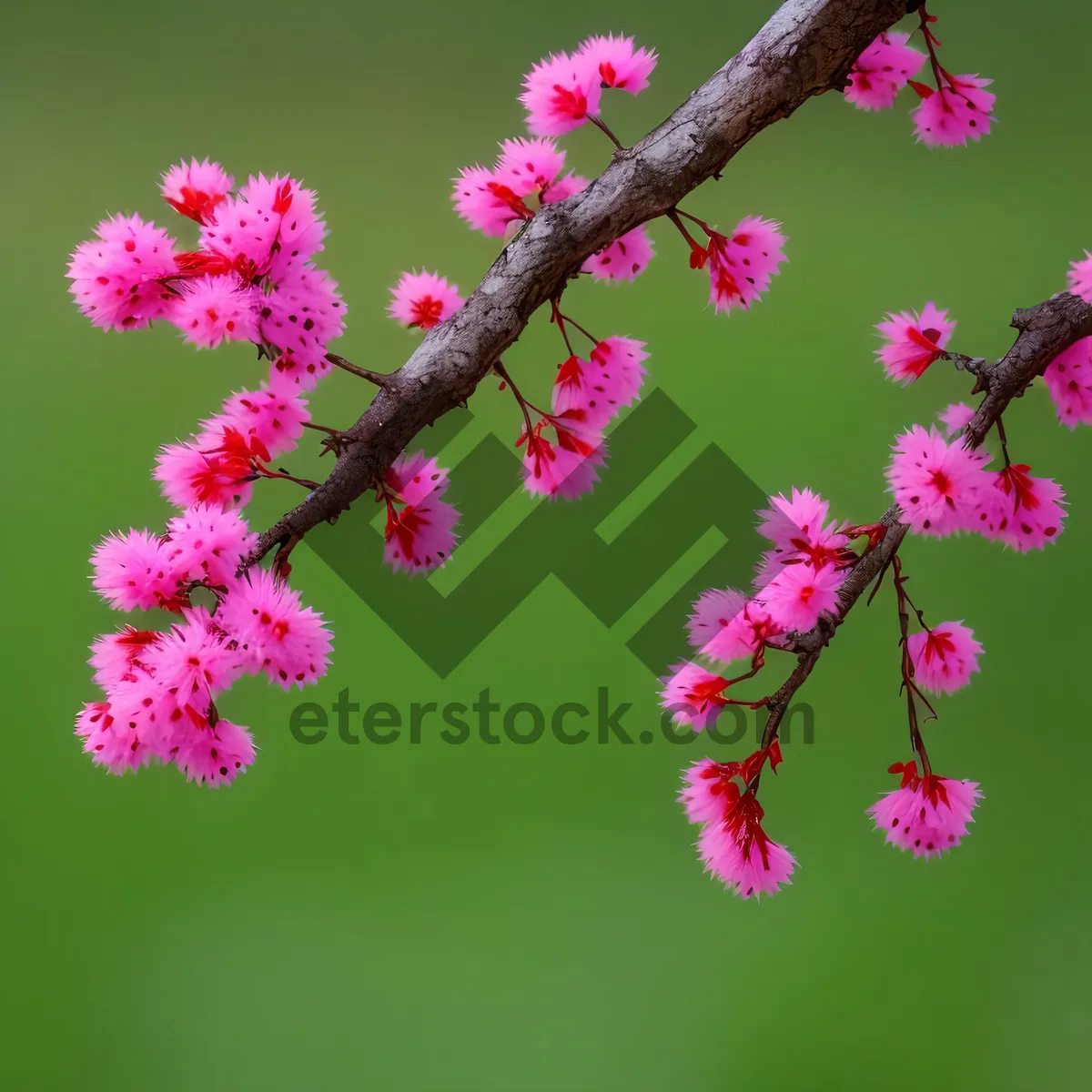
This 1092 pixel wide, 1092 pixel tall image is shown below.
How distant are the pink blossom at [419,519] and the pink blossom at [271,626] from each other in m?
0.14

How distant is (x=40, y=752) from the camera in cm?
143

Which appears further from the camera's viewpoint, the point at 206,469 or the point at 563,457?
the point at 563,457

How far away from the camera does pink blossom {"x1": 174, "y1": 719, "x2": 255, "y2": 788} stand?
0.69 metres

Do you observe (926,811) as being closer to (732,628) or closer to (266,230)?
(732,628)

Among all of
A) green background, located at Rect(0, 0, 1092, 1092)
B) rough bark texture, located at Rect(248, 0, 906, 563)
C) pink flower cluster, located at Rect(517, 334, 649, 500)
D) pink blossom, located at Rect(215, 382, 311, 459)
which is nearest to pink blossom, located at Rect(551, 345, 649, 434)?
pink flower cluster, located at Rect(517, 334, 649, 500)

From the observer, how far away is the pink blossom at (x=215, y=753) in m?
0.69

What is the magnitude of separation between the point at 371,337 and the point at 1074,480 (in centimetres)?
99

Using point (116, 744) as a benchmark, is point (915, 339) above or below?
above

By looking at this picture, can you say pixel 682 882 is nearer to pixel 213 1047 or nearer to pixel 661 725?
pixel 661 725

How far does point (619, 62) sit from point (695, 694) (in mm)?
488

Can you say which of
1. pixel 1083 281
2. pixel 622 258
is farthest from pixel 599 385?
pixel 1083 281

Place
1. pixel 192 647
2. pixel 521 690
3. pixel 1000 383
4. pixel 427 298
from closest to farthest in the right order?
pixel 192 647 → pixel 1000 383 → pixel 427 298 → pixel 521 690

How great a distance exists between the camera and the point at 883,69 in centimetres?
93

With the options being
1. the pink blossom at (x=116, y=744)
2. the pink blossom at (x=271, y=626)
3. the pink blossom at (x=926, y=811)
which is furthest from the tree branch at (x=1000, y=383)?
the pink blossom at (x=116, y=744)
